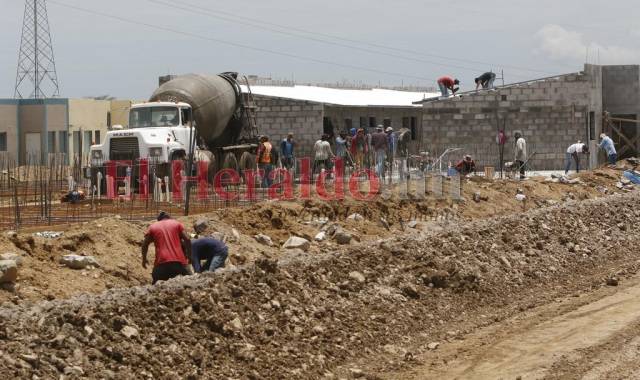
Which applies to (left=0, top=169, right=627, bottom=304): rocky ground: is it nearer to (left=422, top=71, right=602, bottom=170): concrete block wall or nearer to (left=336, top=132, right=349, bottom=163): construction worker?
(left=336, top=132, right=349, bottom=163): construction worker

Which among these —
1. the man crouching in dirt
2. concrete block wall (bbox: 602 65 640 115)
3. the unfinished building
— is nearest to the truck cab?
the unfinished building

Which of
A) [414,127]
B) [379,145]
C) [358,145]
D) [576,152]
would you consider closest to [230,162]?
[358,145]

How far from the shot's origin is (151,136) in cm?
2703

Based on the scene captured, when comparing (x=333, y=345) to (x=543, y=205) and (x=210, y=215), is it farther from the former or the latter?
(x=543, y=205)

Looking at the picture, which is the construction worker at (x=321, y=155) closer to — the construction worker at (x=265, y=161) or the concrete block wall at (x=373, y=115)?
the construction worker at (x=265, y=161)

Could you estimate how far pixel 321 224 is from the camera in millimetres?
18609

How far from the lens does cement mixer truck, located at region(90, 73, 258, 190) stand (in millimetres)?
26750

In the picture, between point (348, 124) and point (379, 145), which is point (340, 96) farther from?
point (379, 145)

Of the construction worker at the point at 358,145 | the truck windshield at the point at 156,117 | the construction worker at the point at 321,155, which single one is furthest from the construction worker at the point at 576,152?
the truck windshield at the point at 156,117

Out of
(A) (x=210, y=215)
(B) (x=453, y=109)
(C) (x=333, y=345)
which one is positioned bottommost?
(C) (x=333, y=345)

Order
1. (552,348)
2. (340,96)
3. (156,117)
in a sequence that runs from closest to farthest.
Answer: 1. (552,348)
2. (156,117)
3. (340,96)

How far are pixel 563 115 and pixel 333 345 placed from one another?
2756cm

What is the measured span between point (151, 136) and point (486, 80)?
17.6 meters

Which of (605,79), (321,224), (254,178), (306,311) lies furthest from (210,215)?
(605,79)
